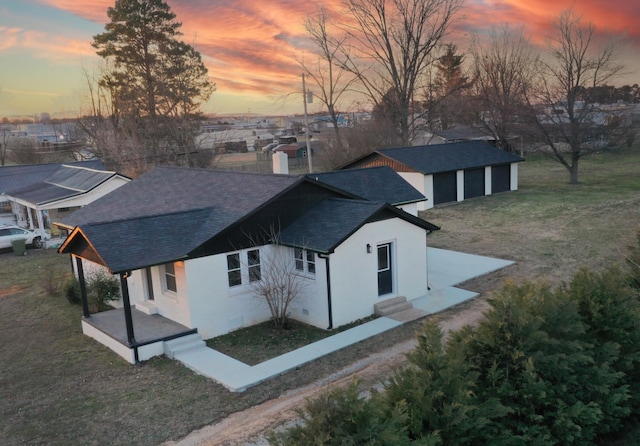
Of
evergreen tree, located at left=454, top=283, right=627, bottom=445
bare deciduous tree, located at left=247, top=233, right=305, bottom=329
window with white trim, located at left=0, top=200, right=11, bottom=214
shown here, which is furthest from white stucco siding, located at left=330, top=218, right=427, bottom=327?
window with white trim, located at left=0, top=200, right=11, bottom=214

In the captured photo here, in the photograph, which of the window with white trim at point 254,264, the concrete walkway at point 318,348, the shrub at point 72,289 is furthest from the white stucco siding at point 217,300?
the shrub at point 72,289

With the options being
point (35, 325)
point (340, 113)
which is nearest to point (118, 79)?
point (340, 113)

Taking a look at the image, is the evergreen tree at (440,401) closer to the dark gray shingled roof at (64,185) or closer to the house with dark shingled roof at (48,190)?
the house with dark shingled roof at (48,190)

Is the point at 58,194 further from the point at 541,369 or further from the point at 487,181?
the point at 541,369

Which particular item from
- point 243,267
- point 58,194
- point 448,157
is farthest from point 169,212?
Answer: point 448,157

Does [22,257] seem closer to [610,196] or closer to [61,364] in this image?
[61,364]

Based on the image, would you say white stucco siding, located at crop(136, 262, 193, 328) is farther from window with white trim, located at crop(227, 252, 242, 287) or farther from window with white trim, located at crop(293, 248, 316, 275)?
window with white trim, located at crop(293, 248, 316, 275)
